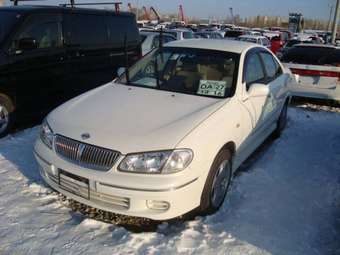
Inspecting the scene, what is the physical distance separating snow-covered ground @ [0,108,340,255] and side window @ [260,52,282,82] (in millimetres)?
1206

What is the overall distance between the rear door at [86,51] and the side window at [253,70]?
3.20 metres

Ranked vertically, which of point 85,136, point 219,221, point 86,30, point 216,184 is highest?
point 86,30

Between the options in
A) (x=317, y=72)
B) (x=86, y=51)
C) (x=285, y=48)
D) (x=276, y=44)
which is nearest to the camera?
(x=86, y=51)

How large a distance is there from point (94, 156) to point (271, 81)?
307cm

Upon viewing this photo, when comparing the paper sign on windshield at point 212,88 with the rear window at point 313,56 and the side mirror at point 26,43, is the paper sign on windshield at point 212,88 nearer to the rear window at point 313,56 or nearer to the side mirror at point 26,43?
the side mirror at point 26,43

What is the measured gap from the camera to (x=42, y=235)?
3.27 m

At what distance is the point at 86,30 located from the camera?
22.4ft

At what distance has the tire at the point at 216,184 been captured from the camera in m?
3.43

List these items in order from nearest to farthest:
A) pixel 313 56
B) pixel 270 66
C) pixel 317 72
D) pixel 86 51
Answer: pixel 270 66 → pixel 86 51 → pixel 317 72 → pixel 313 56

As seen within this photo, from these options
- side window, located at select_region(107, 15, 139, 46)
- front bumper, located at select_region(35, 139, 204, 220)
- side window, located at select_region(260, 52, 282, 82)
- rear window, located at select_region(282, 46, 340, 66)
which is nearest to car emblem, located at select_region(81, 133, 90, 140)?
front bumper, located at select_region(35, 139, 204, 220)

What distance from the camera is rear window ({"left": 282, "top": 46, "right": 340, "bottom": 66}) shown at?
8.44m

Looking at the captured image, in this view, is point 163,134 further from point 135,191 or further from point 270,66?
point 270,66

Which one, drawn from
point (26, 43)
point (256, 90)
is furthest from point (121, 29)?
point (256, 90)

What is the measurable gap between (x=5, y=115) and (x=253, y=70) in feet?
11.7
